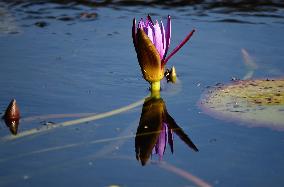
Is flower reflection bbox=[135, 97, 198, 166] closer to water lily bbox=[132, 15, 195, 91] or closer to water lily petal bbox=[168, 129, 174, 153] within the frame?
water lily petal bbox=[168, 129, 174, 153]

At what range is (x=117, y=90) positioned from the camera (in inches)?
97.9

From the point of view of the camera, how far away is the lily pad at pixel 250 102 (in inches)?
81.9

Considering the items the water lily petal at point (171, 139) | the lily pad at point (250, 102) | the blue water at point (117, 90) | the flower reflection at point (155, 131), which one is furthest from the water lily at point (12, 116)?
the lily pad at point (250, 102)

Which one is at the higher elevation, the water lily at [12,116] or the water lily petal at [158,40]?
the water lily petal at [158,40]

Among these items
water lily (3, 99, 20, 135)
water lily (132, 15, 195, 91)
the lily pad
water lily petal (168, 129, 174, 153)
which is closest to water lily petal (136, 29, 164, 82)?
water lily (132, 15, 195, 91)

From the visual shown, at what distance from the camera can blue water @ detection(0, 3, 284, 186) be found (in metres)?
1.72

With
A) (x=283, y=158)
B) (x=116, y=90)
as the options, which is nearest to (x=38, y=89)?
(x=116, y=90)

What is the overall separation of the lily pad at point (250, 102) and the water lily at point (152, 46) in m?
0.23

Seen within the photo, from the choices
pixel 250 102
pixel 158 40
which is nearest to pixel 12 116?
pixel 158 40

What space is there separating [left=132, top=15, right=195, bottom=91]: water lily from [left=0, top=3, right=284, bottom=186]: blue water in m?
0.15

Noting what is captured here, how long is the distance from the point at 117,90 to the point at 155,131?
47 centimetres

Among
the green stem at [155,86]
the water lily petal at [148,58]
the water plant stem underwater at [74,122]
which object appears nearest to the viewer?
the water plant stem underwater at [74,122]

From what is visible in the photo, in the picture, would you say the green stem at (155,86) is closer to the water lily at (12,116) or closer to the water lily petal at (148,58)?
the water lily petal at (148,58)

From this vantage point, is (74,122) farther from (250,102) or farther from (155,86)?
(250,102)
